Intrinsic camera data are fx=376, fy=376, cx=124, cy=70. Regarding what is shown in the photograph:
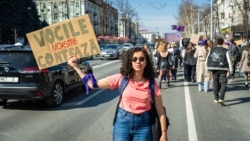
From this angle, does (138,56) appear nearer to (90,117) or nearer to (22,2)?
(90,117)

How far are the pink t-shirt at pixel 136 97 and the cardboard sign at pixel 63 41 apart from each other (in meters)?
1.00

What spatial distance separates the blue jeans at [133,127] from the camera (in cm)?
354

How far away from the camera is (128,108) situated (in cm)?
360

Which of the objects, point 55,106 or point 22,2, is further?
point 22,2

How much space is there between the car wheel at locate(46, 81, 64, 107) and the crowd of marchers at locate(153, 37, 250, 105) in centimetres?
313

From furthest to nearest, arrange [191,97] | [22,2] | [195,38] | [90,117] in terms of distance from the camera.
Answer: [22,2], [195,38], [191,97], [90,117]

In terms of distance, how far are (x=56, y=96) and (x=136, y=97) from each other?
6.21 m

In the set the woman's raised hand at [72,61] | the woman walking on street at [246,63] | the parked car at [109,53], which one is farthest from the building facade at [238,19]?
the woman's raised hand at [72,61]

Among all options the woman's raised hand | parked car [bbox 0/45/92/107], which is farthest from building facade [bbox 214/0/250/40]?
the woman's raised hand

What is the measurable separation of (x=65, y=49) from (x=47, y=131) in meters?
2.99

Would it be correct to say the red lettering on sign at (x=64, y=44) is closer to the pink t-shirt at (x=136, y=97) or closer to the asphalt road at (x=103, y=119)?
the pink t-shirt at (x=136, y=97)

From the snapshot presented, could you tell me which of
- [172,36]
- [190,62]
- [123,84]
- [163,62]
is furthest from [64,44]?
[172,36]

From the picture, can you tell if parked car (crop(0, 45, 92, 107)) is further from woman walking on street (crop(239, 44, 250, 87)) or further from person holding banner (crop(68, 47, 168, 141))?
woman walking on street (crop(239, 44, 250, 87))

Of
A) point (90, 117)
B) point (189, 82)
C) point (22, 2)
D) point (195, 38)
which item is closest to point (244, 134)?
point (90, 117)
